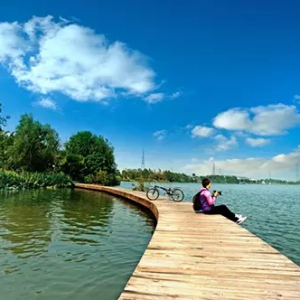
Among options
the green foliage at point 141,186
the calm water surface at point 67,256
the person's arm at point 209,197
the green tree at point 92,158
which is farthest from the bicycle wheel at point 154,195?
the green tree at point 92,158

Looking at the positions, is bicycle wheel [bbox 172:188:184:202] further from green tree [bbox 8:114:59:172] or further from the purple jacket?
green tree [bbox 8:114:59:172]

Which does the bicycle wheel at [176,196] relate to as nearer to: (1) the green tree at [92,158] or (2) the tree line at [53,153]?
(2) the tree line at [53,153]

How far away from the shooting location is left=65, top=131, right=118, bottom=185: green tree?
4403 centimetres

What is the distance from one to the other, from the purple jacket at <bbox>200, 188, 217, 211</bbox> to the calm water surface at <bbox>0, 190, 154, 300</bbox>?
1994 millimetres

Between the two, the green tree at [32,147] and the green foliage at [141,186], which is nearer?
the green foliage at [141,186]

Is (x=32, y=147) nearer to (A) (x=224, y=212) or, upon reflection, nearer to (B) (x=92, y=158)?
(B) (x=92, y=158)

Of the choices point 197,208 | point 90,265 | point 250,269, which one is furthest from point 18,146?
point 250,269

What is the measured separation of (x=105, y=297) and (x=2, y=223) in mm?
6333

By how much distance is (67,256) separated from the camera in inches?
234

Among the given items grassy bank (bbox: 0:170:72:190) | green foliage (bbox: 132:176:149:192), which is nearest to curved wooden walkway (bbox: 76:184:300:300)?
green foliage (bbox: 132:176:149:192)

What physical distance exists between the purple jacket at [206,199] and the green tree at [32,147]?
29761mm

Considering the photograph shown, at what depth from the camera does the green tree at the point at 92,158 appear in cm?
4403

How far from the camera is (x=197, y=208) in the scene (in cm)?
977

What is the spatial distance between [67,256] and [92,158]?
135 ft
